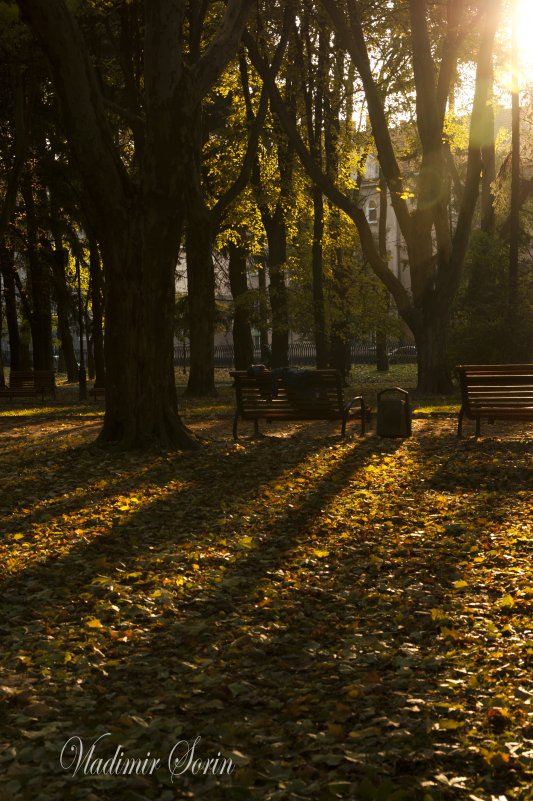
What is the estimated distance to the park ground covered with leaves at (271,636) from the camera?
4090 mm

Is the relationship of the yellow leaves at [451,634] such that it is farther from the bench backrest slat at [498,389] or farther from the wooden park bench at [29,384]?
the wooden park bench at [29,384]

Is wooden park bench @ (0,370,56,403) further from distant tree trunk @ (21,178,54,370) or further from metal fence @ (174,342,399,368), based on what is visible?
metal fence @ (174,342,399,368)

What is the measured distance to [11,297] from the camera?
32.0 m

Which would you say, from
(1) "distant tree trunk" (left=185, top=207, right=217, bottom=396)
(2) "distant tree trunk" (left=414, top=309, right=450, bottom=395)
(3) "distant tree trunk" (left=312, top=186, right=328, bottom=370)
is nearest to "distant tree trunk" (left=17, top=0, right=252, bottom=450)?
(2) "distant tree trunk" (left=414, top=309, right=450, bottom=395)

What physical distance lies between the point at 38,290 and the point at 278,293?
6.70m

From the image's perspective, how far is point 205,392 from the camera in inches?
1013

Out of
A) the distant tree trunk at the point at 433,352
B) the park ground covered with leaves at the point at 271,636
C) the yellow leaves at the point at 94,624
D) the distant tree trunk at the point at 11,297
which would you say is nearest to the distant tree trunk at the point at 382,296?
the distant tree trunk at the point at 433,352

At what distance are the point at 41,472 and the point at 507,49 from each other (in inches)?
803

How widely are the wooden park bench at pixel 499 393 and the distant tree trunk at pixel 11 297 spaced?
18127 millimetres

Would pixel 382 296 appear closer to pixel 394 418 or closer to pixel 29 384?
pixel 29 384

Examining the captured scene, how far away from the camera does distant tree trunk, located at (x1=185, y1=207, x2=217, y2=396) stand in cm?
2425

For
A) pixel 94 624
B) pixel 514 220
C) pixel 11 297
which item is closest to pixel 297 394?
pixel 94 624

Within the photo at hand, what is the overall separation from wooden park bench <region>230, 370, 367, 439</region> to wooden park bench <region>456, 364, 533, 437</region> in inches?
59.5

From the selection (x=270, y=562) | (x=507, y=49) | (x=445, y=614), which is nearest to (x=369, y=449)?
(x=270, y=562)
